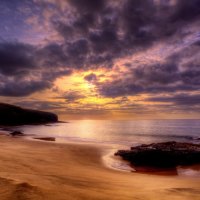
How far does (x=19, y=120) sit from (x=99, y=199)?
137m

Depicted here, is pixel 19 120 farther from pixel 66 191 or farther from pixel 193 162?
pixel 66 191

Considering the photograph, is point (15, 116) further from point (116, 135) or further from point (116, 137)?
point (116, 137)

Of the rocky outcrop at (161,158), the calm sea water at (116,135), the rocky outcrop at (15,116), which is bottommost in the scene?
the rocky outcrop at (161,158)

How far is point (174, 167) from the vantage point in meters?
17.0

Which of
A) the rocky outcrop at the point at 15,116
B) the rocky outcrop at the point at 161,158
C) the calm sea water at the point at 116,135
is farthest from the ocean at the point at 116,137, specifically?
the rocky outcrop at the point at 15,116

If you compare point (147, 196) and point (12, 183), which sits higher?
point (12, 183)

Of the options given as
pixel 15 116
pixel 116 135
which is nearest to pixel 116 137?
pixel 116 135

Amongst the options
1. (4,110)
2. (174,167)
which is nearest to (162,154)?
(174,167)

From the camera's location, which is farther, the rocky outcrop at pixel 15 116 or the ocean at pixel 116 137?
the rocky outcrop at pixel 15 116

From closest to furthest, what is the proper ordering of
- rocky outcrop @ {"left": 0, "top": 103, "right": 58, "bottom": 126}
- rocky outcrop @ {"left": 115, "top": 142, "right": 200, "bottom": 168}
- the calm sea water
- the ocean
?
the ocean < rocky outcrop @ {"left": 115, "top": 142, "right": 200, "bottom": 168} < the calm sea water < rocky outcrop @ {"left": 0, "top": 103, "right": 58, "bottom": 126}

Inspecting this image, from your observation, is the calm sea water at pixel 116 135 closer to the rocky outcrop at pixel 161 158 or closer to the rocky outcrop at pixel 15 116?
the rocky outcrop at pixel 161 158

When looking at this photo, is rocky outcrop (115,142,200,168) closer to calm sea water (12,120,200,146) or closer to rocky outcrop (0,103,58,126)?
calm sea water (12,120,200,146)

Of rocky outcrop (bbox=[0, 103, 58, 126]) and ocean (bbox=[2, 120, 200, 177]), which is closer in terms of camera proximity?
ocean (bbox=[2, 120, 200, 177])

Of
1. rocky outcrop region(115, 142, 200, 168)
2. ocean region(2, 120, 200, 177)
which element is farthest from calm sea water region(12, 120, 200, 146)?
rocky outcrop region(115, 142, 200, 168)
